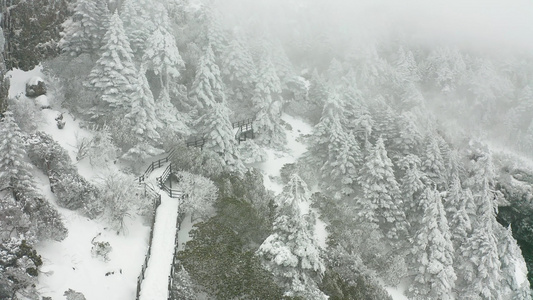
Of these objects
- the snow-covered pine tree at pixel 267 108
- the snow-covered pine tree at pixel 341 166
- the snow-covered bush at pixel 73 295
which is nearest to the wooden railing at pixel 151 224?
the snow-covered bush at pixel 73 295

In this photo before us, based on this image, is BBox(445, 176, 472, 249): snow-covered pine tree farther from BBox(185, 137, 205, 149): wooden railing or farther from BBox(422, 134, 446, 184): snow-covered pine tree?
BBox(185, 137, 205, 149): wooden railing

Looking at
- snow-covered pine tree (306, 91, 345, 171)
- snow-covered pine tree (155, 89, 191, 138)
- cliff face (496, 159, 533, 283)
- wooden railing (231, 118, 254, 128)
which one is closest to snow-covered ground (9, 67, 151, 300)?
snow-covered pine tree (155, 89, 191, 138)

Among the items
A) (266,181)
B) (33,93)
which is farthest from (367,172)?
(33,93)

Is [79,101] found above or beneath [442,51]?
beneath

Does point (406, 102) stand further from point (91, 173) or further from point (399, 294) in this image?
point (91, 173)

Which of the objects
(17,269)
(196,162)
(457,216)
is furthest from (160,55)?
(457,216)

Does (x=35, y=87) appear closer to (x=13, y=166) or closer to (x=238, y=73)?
(x=13, y=166)

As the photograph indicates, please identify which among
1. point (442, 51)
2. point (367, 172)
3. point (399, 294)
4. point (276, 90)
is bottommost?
point (399, 294)
